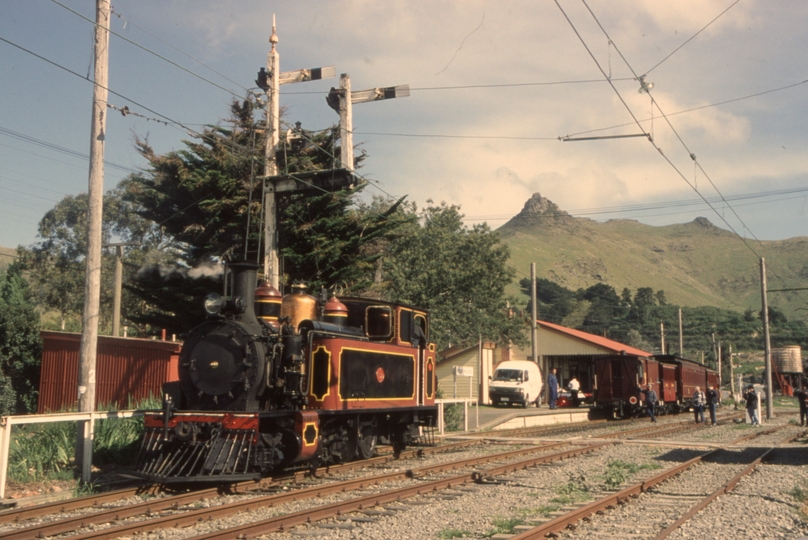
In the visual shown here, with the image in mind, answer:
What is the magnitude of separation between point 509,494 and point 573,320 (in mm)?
92157

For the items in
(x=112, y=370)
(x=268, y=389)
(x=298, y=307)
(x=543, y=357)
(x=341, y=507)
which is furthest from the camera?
(x=543, y=357)

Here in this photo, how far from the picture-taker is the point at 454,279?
117 feet

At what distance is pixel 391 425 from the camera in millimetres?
14188

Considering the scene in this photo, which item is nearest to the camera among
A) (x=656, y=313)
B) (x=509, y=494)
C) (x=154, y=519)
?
(x=154, y=519)

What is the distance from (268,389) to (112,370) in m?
7.01

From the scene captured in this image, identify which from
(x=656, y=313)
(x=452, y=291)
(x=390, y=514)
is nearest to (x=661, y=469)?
(x=390, y=514)

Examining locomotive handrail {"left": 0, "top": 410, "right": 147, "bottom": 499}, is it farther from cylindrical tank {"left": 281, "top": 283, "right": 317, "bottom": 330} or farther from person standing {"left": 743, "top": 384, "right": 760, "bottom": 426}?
person standing {"left": 743, "top": 384, "right": 760, "bottom": 426}

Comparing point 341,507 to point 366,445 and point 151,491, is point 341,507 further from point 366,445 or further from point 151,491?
point 366,445

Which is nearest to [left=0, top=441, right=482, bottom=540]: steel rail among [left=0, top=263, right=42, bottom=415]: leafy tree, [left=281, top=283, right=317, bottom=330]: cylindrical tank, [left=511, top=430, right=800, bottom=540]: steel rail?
[left=281, top=283, right=317, bottom=330]: cylindrical tank

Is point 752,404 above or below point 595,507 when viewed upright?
above

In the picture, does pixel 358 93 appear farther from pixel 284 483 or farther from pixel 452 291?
pixel 452 291

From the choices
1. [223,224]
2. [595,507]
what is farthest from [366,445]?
[223,224]

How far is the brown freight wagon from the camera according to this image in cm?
1529

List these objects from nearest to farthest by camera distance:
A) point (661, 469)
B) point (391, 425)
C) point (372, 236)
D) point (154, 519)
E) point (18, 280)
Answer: point (154, 519) < point (661, 469) < point (391, 425) < point (372, 236) < point (18, 280)
